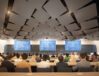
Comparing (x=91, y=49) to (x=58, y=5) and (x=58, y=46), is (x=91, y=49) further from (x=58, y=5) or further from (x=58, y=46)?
(x=58, y=5)

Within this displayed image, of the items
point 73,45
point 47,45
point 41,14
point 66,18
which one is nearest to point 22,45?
point 47,45

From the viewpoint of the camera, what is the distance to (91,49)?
27547mm

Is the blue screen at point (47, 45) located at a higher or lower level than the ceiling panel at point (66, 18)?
lower

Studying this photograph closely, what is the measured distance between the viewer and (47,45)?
28.0 m

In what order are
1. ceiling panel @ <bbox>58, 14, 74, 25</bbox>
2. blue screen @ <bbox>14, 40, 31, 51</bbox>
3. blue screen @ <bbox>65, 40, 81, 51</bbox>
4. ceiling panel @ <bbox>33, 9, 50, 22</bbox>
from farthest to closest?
blue screen @ <bbox>14, 40, 31, 51</bbox>, blue screen @ <bbox>65, 40, 81, 51</bbox>, ceiling panel @ <bbox>58, 14, 74, 25</bbox>, ceiling panel @ <bbox>33, 9, 50, 22</bbox>

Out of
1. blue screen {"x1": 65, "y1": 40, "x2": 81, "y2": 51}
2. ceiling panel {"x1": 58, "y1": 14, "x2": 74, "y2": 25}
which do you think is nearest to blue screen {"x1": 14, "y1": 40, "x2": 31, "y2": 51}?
blue screen {"x1": 65, "y1": 40, "x2": 81, "y2": 51}

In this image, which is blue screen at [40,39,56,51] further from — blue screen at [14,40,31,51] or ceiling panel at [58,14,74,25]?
ceiling panel at [58,14,74,25]

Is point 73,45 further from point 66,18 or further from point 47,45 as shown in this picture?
point 66,18

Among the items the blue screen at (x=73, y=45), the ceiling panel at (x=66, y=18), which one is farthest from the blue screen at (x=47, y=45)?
the ceiling panel at (x=66, y=18)

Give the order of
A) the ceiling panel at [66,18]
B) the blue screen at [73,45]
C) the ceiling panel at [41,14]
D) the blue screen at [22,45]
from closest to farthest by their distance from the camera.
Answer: the ceiling panel at [41,14], the ceiling panel at [66,18], the blue screen at [73,45], the blue screen at [22,45]

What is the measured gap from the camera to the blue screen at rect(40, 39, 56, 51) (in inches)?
1092

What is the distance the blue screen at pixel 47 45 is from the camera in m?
27.7

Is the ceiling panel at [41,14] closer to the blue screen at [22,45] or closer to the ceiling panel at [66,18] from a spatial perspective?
the ceiling panel at [66,18]

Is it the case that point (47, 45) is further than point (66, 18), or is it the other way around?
point (47, 45)
